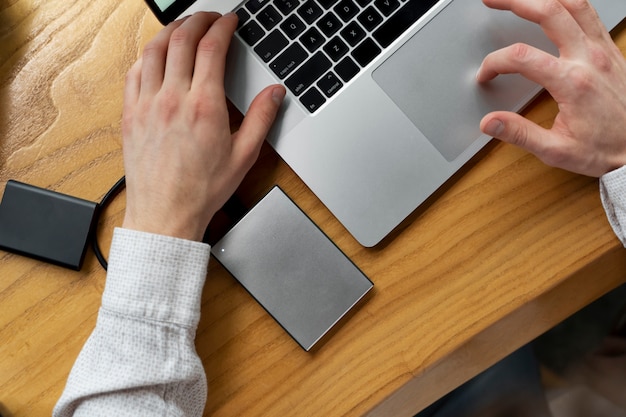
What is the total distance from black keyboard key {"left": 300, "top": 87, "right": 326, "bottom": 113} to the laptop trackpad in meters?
0.06

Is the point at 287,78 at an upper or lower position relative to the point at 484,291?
upper

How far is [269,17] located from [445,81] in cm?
19

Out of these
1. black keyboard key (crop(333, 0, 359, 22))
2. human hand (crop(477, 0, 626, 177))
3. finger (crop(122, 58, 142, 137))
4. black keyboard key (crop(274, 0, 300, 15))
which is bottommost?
human hand (crop(477, 0, 626, 177))

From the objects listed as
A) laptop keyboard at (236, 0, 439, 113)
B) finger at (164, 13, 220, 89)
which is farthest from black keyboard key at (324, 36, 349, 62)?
finger at (164, 13, 220, 89)

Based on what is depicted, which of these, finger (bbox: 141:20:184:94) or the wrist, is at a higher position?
finger (bbox: 141:20:184:94)

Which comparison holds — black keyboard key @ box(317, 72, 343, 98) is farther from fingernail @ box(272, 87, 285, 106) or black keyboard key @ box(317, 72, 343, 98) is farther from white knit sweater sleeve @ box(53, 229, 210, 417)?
white knit sweater sleeve @ box(53, 229, 210, 417)

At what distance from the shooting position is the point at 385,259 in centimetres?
65

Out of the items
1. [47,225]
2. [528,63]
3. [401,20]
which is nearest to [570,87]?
[528,63]

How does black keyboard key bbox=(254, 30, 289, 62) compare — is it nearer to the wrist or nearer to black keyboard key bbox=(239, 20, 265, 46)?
black keyboard key bbox=(239, 20, 265, 46)

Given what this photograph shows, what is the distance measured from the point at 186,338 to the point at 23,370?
0.18 metres

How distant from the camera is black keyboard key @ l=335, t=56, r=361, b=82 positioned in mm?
637

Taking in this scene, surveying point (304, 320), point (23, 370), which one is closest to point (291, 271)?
point (304, 320)

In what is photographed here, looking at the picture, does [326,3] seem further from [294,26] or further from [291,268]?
[291,268]

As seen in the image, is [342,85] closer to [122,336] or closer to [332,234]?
[332,234]
